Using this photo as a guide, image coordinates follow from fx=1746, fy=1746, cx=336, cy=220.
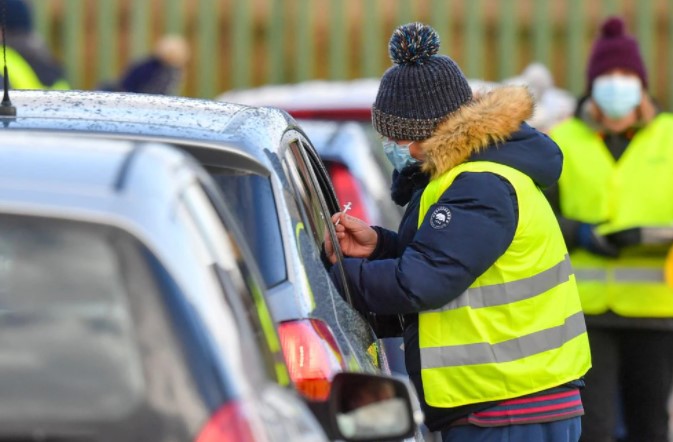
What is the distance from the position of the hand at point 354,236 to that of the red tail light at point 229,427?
7.27 feet

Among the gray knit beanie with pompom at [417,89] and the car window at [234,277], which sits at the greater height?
the gray knit beanie with pompom at [417,89]

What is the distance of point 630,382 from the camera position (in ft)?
22.4

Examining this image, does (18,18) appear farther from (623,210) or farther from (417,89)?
(417,89)

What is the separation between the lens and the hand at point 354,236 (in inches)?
193

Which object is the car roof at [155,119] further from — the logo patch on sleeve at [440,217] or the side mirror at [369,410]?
the side mirror at [369,410]

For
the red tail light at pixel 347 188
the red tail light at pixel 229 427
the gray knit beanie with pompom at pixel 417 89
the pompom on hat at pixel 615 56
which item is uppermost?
the pompom on hat at pixel 615 56

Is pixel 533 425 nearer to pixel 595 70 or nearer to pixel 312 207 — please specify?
pixel 312 207

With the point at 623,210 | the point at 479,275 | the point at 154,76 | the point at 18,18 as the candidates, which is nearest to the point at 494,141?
the point at 479,275

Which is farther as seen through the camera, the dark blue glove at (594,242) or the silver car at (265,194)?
the dark blue glove at (594,242)

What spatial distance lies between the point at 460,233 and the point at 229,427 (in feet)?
6.06

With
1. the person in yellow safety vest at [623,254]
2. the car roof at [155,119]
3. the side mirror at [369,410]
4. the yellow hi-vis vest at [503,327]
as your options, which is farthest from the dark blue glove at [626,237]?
the side mirror at [369,410]

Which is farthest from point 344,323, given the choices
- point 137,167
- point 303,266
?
point 137,167

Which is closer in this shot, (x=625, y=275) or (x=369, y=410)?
(x=369, y=410)

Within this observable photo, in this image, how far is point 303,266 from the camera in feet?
12.1
